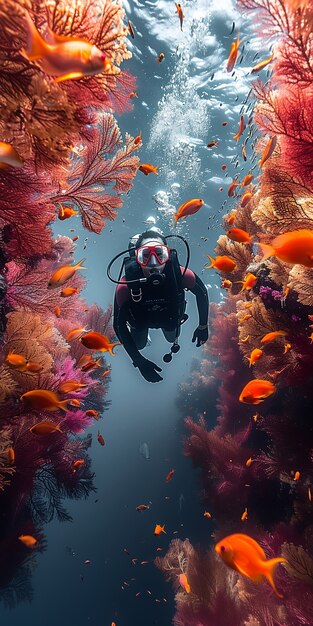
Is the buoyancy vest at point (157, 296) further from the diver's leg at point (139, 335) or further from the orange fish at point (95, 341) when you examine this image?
the orange fish at point (95, 341)

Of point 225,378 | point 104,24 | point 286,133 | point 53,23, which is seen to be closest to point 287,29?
point 286,133

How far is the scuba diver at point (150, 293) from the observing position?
18.4 feet

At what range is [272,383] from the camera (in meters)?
4.97

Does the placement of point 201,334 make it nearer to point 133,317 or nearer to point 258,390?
point 133,317

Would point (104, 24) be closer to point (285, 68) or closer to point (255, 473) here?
point (285, 68)

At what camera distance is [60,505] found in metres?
6.42

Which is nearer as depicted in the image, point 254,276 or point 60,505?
point 254,276

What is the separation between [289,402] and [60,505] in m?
4.82

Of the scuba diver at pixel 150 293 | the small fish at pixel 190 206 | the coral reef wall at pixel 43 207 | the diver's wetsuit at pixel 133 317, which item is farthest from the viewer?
the diver's wetsuit at pixel 133 317

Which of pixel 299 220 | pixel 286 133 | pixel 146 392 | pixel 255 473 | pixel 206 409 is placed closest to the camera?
pixel 286 133

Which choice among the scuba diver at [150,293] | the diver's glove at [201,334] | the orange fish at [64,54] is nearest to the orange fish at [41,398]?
the scuba diver at [150,293]

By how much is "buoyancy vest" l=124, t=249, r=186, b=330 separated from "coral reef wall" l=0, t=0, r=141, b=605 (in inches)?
44.4

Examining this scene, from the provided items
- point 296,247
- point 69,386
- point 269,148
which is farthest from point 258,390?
point 269,148

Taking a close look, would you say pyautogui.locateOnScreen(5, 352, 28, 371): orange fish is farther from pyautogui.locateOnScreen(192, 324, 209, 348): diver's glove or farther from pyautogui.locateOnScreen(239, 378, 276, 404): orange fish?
pyautogui.locateOnScreen(192, 324, 209, 348): diver's glove
